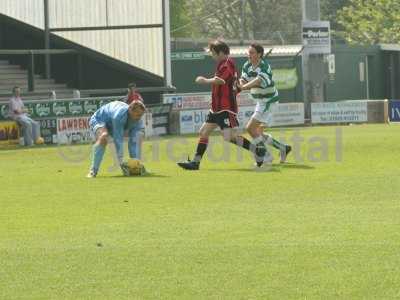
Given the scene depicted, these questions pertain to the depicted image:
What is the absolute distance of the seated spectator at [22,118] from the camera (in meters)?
31.1

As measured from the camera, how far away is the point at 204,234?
11.5 m

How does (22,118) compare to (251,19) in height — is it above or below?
below

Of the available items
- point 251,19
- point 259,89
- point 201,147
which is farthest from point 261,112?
point 251,19

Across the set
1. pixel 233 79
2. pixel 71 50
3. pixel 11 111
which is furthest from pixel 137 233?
pixel 71 50

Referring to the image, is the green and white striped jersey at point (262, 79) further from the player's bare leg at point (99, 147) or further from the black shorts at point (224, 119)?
the player's bare leg at point (99, 147)

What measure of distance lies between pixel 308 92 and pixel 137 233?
32.2m

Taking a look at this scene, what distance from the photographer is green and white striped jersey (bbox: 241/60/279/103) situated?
65.3ft

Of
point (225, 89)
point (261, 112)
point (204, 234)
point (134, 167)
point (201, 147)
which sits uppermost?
point (225, 89)

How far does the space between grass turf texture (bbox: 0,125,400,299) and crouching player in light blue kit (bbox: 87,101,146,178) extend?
0.35 meters

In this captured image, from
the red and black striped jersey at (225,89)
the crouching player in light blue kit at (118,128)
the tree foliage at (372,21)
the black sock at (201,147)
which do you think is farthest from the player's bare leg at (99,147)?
the tree foliage at (372,21)

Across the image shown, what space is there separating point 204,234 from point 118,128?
7.13m

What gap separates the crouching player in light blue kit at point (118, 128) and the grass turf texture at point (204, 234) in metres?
0.35

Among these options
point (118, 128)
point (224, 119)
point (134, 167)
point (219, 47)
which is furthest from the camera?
point (224, 119)

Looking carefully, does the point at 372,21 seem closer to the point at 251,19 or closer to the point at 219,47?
the point at 251,19
